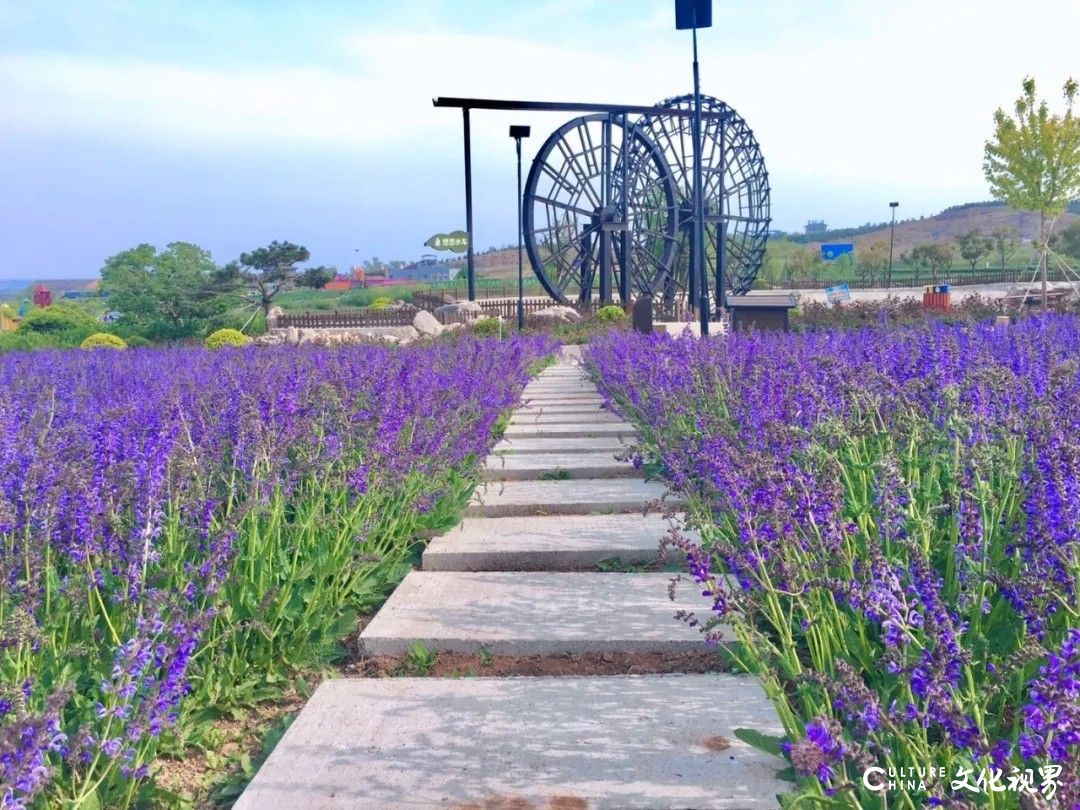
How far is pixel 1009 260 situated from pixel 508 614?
96.9 meters

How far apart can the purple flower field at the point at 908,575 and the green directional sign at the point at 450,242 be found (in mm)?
20203

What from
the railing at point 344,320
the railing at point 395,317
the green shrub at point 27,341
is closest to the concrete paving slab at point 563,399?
the green shrub at point 27,341

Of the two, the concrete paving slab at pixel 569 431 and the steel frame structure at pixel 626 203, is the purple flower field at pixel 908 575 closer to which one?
the concrete paving slab at pixel 569 431

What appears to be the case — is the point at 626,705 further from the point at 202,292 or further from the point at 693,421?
the point at 202,292

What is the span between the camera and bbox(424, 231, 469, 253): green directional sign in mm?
24203

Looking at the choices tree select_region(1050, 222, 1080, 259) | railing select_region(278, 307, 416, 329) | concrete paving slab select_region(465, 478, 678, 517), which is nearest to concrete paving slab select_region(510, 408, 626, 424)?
concrete paving slab select_region(465, 478, 678, 517)

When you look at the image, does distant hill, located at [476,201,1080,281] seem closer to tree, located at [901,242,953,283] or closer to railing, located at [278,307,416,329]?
tree, located at [901,242,953,283]

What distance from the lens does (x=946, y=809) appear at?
1.47m

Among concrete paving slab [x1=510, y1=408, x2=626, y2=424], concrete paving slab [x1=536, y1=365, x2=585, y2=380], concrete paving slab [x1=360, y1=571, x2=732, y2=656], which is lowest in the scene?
concrete paving slab [x1=360, y1=571, x2=732, y2=656]

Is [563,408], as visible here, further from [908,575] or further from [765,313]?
[908,575]

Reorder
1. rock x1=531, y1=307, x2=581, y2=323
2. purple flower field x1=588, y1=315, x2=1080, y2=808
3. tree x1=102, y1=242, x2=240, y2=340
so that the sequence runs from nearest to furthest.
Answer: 1. purple flower field x1=588, y1=315, x2=1080, y2=808
2. rock x1=531, y1=307, x2=581, y2=323
3. tree x1=102, y1=242, x2=240, y2=340

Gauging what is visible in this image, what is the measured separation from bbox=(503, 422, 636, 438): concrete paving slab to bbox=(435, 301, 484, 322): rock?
59.5 feet

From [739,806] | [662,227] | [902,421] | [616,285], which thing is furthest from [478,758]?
[662,227]

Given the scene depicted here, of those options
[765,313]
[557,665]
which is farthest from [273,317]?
[557,665]
